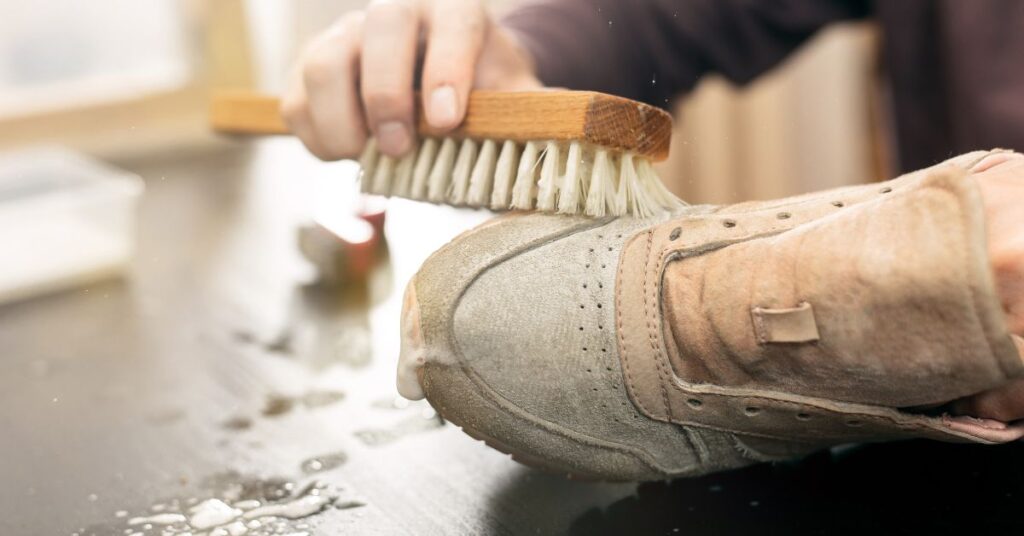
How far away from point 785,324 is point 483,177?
26 centimetres

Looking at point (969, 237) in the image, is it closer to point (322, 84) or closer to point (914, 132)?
point (322, 84)

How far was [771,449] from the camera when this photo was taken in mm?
601

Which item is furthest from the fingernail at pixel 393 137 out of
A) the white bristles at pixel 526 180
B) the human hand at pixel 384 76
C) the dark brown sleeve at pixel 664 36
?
the dark brown sleeve at pixel 664 36

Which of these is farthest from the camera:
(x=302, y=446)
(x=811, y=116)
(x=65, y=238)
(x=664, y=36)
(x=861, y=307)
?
(x=811, y=116)

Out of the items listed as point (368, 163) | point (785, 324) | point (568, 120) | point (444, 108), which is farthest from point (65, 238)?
point (785, 324)

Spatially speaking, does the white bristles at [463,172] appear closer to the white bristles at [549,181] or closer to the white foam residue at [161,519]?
the white bristles at [549,181]

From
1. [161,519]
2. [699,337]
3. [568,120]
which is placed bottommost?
[161,519]

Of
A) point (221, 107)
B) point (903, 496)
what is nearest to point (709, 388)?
point (903, 496)

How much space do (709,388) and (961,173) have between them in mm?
178

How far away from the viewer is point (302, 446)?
71 centimetres

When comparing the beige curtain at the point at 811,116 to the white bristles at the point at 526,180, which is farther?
the beige curtain at the point at 811,116

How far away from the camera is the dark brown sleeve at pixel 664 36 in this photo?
1120 mm

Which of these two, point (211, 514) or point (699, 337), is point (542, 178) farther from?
point (211, 514)

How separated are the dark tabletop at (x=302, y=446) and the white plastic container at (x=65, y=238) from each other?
25 millimetres
